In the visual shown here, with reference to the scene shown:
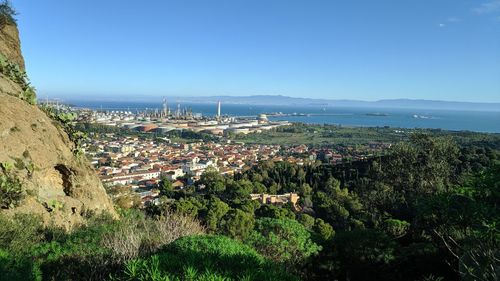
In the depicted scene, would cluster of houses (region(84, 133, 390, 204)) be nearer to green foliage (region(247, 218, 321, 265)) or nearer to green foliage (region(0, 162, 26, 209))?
green foliage (region(247, 218, 321, 265))

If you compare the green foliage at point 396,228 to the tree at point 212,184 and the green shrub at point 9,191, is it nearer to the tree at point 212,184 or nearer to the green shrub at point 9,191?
the green shrub at point 9,191

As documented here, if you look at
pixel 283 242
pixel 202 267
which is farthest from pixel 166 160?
pixel 202 267

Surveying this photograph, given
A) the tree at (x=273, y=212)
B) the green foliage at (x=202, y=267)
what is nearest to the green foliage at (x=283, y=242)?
the green foliage at (x=202, y=267)

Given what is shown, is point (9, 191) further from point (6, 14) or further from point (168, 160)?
point (168, 160)

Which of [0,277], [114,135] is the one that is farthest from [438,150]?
[114,135]

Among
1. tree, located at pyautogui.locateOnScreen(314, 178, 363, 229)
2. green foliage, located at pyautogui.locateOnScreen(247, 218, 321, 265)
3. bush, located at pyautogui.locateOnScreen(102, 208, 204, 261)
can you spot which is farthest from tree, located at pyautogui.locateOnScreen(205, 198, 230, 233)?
bush, located at pyautogui.locateOnScreen(102, 208, 204, 261)
